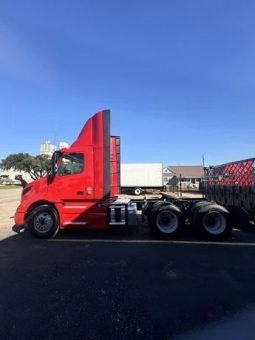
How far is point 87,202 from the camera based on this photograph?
11156mm

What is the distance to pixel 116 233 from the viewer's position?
39.0 ft

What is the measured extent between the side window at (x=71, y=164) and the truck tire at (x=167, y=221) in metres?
2.95

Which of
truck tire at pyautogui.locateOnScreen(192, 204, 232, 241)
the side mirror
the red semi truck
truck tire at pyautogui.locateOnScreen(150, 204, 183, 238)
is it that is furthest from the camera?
the side mirror

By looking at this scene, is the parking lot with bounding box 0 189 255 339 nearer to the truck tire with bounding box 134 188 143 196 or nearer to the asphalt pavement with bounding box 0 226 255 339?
the asphalt pavement with bounding box 0 226 255 339

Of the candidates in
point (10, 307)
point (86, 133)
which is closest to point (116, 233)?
point (86, 133)

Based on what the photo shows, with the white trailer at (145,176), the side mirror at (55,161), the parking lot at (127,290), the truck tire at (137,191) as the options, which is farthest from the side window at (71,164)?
the white trailer at (145,176)

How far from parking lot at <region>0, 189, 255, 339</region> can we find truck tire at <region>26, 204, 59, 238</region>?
778 millimetres

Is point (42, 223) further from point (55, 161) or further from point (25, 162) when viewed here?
point (25, 162)

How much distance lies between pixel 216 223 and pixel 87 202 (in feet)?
13.9

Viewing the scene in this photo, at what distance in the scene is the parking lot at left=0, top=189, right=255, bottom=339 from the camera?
4.30m

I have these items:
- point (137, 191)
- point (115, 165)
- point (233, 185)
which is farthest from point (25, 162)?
point (233, 185)

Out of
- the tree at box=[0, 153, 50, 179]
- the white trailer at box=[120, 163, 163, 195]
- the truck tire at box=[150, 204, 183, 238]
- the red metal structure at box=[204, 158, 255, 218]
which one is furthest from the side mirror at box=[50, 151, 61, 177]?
the tree at box=[0, 153, 50, 179]

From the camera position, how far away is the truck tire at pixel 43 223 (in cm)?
1076

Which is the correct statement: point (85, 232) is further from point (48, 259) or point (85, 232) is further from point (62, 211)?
point (48, 259)
